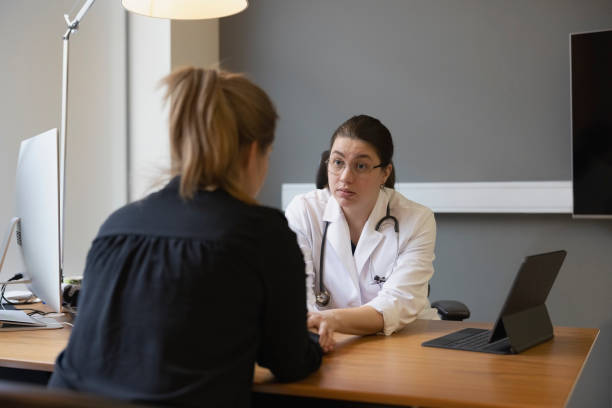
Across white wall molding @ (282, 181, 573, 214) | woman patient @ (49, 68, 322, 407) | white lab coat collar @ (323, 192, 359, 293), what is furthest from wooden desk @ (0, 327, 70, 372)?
white wall molding @ (282, 181, 573, 214)

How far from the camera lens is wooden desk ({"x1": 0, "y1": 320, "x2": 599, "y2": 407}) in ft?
4.15

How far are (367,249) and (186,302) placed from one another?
47.3 inches

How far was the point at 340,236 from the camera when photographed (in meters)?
2.32

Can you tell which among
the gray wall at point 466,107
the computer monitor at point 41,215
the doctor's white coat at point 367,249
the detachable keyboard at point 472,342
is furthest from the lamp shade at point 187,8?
the gray wall at point 466,107

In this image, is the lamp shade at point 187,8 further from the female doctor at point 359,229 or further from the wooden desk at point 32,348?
the wooden desk at point 32,348

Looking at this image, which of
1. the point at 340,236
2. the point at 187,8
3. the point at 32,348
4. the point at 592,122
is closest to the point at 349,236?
the point at 340,236

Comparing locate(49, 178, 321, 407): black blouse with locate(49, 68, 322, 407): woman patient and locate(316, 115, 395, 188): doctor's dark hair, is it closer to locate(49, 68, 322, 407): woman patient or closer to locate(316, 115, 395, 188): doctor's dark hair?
locate(49, 68, 322, 407): woman patient

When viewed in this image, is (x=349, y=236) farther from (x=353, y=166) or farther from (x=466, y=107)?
(x=466, y=107)

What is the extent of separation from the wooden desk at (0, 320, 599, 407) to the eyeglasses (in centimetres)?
64

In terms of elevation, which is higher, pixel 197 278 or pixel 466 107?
pixel 466 107

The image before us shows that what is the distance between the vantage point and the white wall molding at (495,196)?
310cm

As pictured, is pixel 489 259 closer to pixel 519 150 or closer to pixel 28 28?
pixel 519 150

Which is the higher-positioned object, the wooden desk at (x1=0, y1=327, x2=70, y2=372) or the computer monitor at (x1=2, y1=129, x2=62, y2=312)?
the computer monitor at (x1=2, y1=129, x2=62, y2=312)

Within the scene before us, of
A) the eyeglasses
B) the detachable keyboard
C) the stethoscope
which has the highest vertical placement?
the eyeglasses
